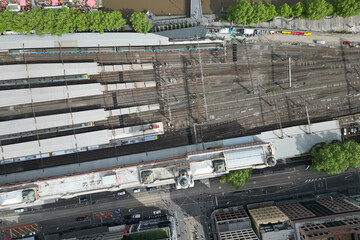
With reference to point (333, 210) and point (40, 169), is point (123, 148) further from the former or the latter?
point (333, 210)

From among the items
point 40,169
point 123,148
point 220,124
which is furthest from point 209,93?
point 40,169

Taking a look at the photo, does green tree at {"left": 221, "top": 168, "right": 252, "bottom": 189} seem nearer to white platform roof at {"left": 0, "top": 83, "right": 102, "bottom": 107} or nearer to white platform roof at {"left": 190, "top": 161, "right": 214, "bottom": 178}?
white platform roof at {"left": 190, "top": 161, "right": 214, "bottom": 178}

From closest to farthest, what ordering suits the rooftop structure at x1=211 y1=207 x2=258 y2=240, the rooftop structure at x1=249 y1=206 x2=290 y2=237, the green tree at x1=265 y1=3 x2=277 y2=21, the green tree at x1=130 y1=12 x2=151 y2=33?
1. the green tree at x1=130 y1=12 x2=151 y2=33
2. the rooftop structure at x1=249 y1=206 x2=290 y2=237
3. the rooftop structure at x1=211 y1=207 x2=258 y2=240
4. the green tree at x1=265 y1=3 x2=277 y2=21

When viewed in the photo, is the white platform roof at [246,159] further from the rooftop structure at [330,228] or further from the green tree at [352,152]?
the green tree at [352,152]

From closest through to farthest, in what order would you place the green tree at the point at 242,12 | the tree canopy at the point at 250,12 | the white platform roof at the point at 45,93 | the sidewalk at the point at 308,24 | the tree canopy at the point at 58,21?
the tree canopy at the point at 58,21 → the white platform roof at the point at 45,93 → the green tree at the point at 242,12 → the tree canopy at the point at 250,12 → the sidewalk at the point at 308,24

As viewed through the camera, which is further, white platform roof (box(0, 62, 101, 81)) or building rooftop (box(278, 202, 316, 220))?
building rooftop (box(278, 202, 316, 220))

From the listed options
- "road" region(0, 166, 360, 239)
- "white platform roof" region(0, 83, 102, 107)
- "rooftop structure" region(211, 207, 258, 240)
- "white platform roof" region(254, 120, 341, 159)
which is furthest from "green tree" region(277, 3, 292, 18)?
"rooftop structure" region(211, 207, 258, 240)

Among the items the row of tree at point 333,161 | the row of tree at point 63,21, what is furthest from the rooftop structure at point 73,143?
the row of tree at point 63,21
